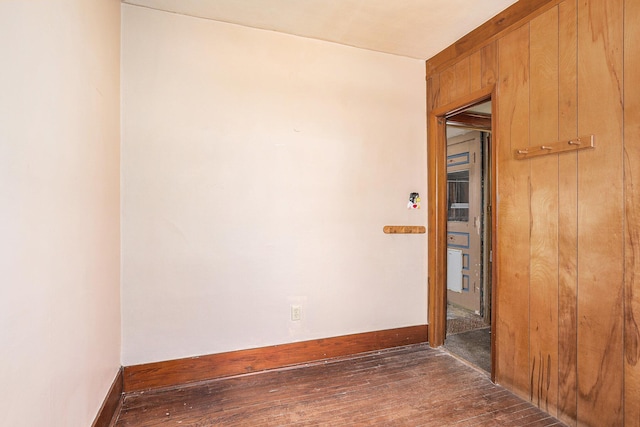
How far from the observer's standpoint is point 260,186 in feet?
8.09

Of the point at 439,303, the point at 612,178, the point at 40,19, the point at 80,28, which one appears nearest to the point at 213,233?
the point at 80,28

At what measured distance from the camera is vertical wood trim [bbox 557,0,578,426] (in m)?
1.81

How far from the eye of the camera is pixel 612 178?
5.39 ft

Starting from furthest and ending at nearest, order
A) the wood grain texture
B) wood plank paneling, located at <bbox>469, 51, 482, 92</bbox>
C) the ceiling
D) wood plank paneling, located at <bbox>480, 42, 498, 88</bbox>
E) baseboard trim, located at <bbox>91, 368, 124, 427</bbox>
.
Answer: wood plank paneling, located at <bbox>469, 51, 482, 92</bbox> < wood plank paneling, located at <bbox>480, 42, 498, 88</bbox> < the ceiling < the wood grain texture < baseboard trim, located at <bbox>91, 368, 124, 427</bbox>

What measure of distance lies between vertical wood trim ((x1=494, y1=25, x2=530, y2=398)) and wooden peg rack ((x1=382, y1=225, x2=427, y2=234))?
2.48ft

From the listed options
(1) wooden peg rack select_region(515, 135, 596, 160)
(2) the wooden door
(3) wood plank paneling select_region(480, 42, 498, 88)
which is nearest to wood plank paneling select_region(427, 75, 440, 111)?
(3) wood plank paneling select_region(480, 42, 498, 88)

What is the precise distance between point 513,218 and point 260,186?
1815 mm

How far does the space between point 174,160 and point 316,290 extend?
1.46 metres

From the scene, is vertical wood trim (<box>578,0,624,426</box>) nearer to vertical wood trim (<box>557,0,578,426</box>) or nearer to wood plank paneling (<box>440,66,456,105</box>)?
vertical wood trim (<box>557,0,578,426</box>)

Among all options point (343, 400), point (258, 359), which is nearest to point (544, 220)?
point (343, 400)

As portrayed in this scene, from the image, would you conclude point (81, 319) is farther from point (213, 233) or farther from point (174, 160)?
point (174, 160)

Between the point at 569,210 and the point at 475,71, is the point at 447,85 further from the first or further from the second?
the point at 569,210

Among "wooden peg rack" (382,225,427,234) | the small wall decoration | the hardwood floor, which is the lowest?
the hardwood floor

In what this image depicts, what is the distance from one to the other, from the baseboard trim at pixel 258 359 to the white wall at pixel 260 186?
7 centimetres
